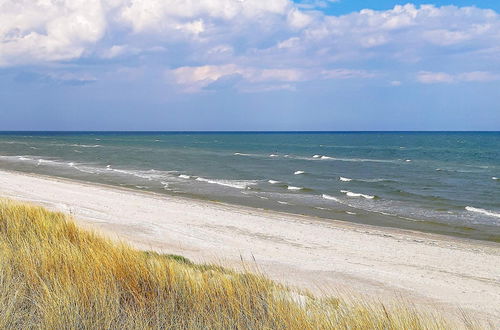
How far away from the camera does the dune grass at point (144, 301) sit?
485 cm

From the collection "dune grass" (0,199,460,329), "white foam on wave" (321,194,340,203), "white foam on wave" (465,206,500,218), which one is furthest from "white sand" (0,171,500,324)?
"white foam on wave" (465,206,500,218)

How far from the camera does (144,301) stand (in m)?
5.59

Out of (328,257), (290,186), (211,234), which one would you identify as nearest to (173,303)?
(328,257)

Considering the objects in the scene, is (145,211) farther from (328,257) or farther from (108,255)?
(108,255)

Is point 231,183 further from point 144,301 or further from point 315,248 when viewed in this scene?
point 144,301

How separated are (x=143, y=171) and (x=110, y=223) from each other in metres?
26.9

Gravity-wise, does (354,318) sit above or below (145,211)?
above

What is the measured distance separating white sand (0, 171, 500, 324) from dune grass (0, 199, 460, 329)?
11.1 ft

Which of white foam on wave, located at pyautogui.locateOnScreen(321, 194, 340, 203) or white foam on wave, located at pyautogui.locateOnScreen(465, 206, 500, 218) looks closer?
white foam on wave, located at pyautogui.locateOnScreen(465, 206, 500, 218)

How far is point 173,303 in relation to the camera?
214 inches

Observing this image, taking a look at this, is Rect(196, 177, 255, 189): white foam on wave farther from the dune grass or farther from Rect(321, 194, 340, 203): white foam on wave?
the dune grass

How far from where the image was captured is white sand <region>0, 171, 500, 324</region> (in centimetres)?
1135

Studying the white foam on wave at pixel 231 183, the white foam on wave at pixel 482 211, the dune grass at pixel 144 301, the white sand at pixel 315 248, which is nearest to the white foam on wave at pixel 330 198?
the white foam on wave at pixel 231 183

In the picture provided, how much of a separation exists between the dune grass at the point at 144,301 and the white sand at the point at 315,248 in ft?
11.1
